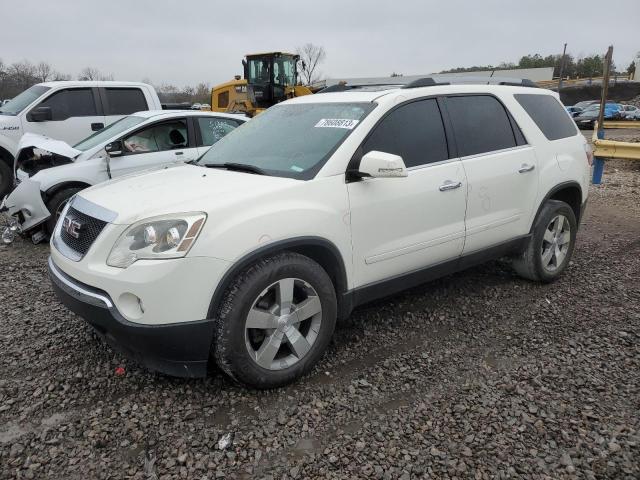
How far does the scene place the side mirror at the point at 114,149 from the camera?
6.09 metres

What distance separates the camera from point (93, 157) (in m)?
6.23

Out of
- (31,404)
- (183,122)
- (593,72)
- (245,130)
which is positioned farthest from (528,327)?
(593,72)

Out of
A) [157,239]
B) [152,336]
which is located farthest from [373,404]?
[157,239]

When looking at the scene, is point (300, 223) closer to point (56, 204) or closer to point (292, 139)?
point (292, 139)

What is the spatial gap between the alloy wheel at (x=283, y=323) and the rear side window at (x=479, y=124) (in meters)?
1.73

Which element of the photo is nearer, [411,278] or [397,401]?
[397,401]

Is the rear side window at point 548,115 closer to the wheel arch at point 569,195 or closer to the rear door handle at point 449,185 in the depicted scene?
the wheel arch at point 569,195

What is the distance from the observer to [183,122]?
6.77 metres

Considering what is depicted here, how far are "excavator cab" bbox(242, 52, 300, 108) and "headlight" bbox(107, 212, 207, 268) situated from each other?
13.0m

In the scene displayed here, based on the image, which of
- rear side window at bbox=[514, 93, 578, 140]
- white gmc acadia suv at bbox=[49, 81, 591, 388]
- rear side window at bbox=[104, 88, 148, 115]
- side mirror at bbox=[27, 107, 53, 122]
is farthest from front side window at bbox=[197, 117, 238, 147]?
rear side window at bbox=[514, 93, 578, 140]

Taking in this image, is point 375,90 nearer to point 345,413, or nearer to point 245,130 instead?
point 245,130

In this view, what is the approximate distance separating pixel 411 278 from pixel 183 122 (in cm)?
443

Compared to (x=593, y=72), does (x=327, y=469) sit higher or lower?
lower

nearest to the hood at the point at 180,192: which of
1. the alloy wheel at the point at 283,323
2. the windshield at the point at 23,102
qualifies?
the alloy wheel at the point at 283,323
